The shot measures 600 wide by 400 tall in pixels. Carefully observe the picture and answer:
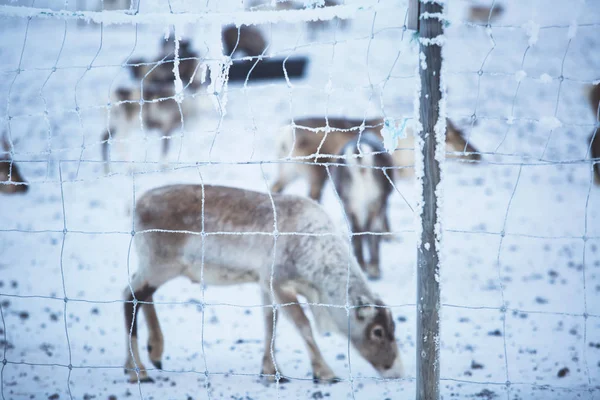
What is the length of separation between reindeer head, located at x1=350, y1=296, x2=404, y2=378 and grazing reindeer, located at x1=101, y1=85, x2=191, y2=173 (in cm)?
809

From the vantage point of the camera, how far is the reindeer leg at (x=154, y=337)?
14.5 ft

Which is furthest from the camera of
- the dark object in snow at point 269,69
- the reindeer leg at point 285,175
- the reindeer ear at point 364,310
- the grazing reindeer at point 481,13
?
the grazing reindeer at point 481,13

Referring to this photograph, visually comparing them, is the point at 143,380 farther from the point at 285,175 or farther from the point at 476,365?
the point at 285,175

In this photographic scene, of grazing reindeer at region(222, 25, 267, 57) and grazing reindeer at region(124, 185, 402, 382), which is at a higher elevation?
grazing reindeer at region(222, 25, 267, 57)

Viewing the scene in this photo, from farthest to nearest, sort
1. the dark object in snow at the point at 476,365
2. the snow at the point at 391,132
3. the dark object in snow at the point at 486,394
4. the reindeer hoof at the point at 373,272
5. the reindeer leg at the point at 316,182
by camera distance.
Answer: the reindeer leg at the point at 316,182 < the reindeer hoof at the point at 373,272 < the dark object in snow at the point at 476,365 < the dark object in snow at the point at 486,394 < the snow at the point at 391,132

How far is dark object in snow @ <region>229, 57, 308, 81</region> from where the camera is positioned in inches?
615

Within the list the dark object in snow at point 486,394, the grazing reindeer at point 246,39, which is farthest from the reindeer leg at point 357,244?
the grazing reindeer at point 246,39

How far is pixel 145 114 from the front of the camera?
39.7 feet

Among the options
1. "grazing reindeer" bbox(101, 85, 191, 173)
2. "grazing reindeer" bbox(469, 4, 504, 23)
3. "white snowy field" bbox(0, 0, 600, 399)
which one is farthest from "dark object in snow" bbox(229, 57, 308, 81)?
"grazing reindeer" bbox(469, 4, 504, 23)

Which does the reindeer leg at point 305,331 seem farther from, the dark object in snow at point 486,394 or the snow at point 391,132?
the snow at point 391,132

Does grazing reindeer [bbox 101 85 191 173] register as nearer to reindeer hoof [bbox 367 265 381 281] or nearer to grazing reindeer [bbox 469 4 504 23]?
reindeer hoof [bbox 367 265 381 281]

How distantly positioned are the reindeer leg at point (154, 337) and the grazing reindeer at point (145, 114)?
7.52 metres

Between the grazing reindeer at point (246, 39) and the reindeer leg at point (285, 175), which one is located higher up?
the grazing reindeer at point (246, 39)

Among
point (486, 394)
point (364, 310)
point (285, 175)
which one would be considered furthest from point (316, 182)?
point (486, 394)
